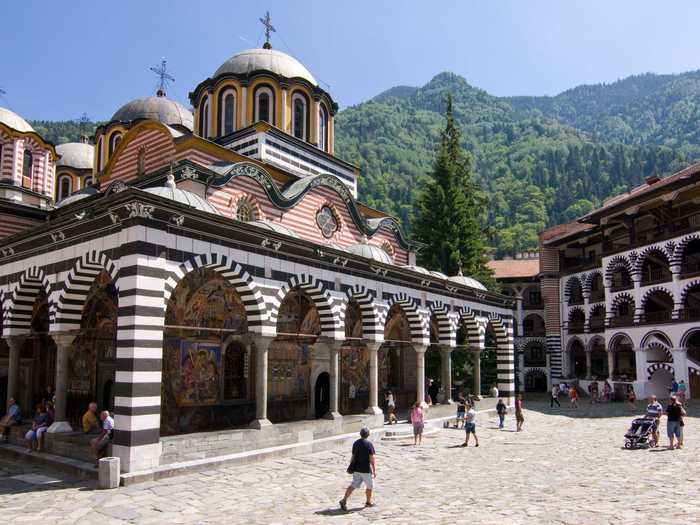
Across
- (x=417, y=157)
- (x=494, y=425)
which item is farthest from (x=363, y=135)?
(x=494, y=425)

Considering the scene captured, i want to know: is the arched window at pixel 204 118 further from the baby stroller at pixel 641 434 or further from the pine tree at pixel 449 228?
the baby stroller at pixel 641 434

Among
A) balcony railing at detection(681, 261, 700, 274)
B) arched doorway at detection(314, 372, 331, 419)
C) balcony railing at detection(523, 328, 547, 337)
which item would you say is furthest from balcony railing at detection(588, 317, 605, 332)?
arched doorway at detection(314, 372, 331, 419)

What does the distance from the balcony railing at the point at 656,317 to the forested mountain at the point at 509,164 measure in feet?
118

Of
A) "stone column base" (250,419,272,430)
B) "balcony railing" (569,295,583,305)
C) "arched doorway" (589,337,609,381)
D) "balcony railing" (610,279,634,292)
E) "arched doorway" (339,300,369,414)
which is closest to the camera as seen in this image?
"stone column base" (250,419,272,430)

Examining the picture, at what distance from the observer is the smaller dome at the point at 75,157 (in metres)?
32.0

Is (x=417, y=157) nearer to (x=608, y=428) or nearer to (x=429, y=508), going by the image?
(x=608, y=428)

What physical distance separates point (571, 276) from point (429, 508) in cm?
3397

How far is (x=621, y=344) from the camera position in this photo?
3556 centimetres

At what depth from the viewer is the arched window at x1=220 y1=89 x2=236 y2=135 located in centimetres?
2330

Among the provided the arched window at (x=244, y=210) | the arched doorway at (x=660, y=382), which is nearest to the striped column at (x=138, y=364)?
the arched window at (x=244, y=210)

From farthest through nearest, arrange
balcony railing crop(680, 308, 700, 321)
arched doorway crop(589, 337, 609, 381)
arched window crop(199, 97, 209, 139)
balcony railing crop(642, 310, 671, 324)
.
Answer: arched doorway crop(589, 337, 609, 381), balcony railing crop(642, 310, 671, 324), balcony railing crop(680, 308, 700, 321), arched window crop(199, 97, 209, 139)

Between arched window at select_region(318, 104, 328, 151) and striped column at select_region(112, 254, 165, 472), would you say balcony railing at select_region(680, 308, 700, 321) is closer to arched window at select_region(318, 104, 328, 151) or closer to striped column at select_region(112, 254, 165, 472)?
arched window at select_region(318, 104, 328, 151)

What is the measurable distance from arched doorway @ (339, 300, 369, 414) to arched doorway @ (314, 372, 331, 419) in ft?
Answer: 2.84

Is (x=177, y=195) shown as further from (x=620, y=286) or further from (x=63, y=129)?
(x=63, y=129)
